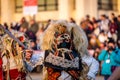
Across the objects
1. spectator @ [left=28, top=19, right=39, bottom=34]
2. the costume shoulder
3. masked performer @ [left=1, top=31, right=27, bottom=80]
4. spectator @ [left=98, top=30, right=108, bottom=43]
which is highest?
the costume shoulder

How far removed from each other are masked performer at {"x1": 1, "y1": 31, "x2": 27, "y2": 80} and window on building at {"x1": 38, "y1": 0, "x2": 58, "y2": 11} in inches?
954

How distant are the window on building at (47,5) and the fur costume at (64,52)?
25120mm

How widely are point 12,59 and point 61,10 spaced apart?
22934 millimetres

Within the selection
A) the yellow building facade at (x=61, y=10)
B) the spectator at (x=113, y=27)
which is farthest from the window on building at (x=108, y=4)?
the spectator at (x=113, y=27)

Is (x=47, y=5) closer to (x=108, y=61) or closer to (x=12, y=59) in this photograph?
(x=108, y=61)

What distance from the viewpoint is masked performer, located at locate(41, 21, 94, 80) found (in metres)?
5.84

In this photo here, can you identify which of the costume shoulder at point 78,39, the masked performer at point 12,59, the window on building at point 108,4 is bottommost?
the window on building at point 108,4

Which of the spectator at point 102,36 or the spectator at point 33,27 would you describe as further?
the spectator at point 33,27

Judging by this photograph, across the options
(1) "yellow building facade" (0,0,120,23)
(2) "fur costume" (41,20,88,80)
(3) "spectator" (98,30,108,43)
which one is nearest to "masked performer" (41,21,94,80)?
(2) "fur costume" (41,20,88,80)

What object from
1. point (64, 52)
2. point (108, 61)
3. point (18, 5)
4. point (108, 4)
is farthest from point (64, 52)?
point (18, 5)

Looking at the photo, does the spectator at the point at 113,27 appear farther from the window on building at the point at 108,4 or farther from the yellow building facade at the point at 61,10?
the window on building at the point at 108,4

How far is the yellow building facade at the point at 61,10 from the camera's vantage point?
28.7 m

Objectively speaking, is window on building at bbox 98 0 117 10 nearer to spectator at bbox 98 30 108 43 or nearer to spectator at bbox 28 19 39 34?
spectator at bbox 28 19 39 34

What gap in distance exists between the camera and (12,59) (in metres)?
6.86
